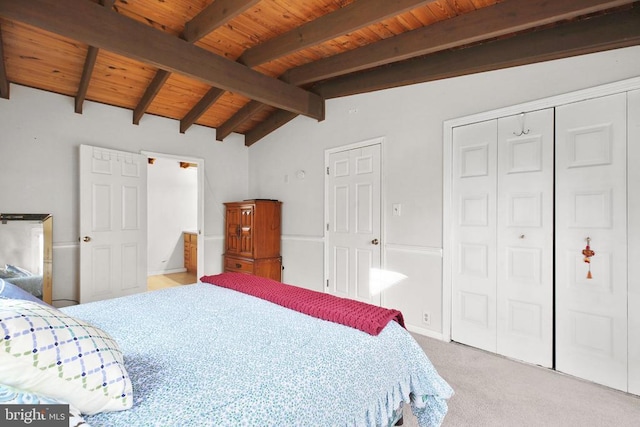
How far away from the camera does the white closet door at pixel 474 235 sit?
8.86 feet

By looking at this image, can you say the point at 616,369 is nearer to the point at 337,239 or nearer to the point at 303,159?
the point at 337,239

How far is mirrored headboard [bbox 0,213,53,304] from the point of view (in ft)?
10.2

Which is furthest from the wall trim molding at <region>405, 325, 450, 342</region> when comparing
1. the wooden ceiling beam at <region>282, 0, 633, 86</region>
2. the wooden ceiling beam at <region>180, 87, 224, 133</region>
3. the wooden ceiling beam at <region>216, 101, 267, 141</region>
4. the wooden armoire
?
the wooden ceiling beam at <region>180, 87, 224, 133</region>

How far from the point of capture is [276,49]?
9.32 feet

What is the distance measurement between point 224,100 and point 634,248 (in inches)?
170

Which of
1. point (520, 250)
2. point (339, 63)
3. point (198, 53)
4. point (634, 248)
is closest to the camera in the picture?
point (634, 248)

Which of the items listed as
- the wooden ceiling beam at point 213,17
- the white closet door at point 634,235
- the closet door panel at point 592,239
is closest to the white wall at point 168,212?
the wooden ceiling beam at point 213,17

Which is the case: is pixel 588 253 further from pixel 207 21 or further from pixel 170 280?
pixel 170 280

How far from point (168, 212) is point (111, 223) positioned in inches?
95.4

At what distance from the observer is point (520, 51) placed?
244 cm

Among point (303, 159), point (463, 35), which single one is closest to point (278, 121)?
point (303, 159)

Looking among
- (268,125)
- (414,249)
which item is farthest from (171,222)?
(414,249)

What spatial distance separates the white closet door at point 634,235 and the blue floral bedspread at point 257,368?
163 centimetres

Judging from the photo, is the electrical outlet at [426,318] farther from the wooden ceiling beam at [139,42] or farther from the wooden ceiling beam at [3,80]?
the wooden ceiling beam at [3,80]
